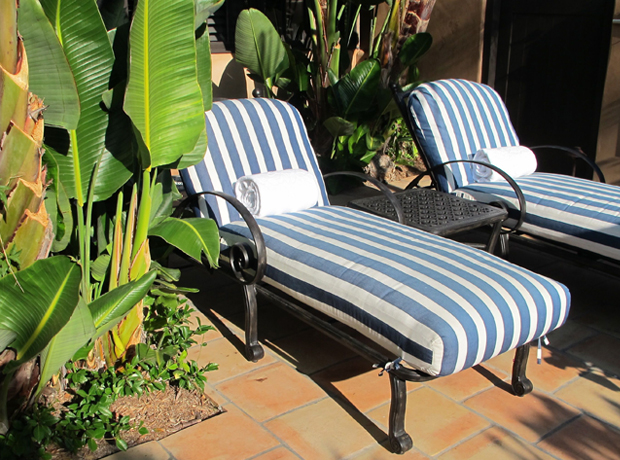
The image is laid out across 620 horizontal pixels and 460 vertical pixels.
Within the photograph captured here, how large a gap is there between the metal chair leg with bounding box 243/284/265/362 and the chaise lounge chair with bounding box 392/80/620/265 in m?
1.78

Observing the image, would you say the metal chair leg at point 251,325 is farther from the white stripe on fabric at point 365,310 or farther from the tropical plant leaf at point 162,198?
the tropical plant leaf at point 162,198

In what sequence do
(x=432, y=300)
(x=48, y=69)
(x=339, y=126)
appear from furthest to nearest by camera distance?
(x=339, y=126) → (x=432, y=300) → (x=48, y=69)

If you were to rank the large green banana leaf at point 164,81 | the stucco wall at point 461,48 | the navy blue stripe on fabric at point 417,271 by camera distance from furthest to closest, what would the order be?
the stucco wall at point 461,48 → the navy blue stripe on fabric at point 417,271 → the large green banana leaf at point 164,81

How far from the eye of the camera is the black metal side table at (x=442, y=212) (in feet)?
12.4

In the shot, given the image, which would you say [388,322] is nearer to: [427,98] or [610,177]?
[427,98]

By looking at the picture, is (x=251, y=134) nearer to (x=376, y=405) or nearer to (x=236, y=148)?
(x=236, y=148)

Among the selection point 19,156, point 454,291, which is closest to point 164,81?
point 19,156

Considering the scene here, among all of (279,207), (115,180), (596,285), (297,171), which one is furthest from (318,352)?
(596,285)

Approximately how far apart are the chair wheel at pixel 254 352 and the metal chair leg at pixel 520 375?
126 cm

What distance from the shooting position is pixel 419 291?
2666 mm

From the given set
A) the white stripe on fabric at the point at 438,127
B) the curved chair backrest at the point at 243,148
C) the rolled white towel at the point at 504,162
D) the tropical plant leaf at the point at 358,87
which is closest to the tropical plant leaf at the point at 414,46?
the tropical plant leaf at the point at 358,87

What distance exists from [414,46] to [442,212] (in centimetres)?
279

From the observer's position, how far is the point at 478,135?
4953 mm

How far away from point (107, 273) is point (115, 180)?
43 centimetres
